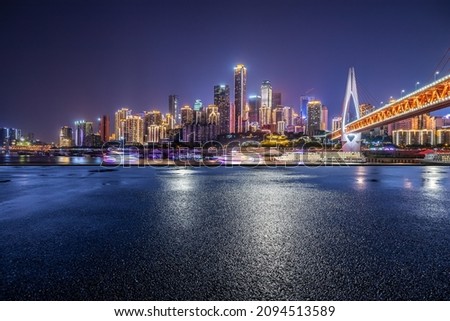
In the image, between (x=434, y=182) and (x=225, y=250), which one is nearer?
(x=225, y=250)

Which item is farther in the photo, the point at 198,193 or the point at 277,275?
the point at 198,193

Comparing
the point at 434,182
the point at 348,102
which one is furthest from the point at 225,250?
the point at 348,102

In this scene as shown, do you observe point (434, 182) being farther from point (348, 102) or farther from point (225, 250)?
point (348, 102)

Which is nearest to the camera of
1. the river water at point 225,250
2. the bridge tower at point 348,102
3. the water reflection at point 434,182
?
the river water at point 225,250

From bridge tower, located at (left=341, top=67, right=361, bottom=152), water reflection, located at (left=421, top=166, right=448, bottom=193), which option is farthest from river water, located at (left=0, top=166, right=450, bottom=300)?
bridge tower, located at (left=341, top=67, right=361, bottom=152)

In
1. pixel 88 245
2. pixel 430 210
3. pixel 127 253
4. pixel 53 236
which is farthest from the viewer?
pixel 430 210

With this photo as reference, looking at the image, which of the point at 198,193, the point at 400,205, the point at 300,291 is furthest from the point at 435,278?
the point at 198,193

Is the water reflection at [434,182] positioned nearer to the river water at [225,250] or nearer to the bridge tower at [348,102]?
the river water at [225,250]

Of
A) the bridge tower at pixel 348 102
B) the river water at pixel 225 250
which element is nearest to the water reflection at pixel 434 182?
the river water at pixel 225 250
